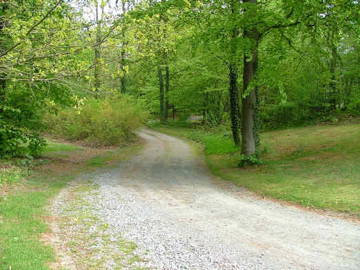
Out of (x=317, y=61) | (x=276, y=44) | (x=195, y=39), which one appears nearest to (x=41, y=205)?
(x=195, y=39)

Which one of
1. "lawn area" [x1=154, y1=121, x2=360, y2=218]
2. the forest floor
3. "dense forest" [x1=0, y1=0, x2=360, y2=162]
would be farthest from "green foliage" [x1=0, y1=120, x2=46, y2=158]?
"lawn area" [x1=154, y1=121, x2=360, y2=218]

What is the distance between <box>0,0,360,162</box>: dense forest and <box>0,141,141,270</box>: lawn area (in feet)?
4.99

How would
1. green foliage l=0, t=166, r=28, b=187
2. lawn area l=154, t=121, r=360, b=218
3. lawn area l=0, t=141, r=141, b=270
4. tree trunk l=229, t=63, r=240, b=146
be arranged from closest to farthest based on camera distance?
lawn area l=0, t=141, r=141, b=270 < lawn area l=154, t=121, r=360, b=218 < green foliage l=0, t=166, r=28, b=187 < tree trunk l=229, t=63, r=240, b=146

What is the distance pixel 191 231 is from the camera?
7.34 metres

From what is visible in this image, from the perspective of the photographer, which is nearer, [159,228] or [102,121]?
[159,228]

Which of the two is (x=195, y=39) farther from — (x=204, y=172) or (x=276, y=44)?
(x=204, y=172)

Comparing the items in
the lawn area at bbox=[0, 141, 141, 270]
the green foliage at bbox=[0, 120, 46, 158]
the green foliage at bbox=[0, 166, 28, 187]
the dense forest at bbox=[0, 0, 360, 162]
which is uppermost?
the dense forest at bbox=[0, 0, 360, 162]

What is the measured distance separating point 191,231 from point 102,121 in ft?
62.8

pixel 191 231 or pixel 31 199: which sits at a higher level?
pixel 31 199

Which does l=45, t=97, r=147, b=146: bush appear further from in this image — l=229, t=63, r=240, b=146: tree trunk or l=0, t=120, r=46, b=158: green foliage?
l=0, t=120, r=46, b=158: green foliage

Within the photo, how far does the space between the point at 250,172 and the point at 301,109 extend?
1775 cm

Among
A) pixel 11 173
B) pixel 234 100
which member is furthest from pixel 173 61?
pixel 11 173

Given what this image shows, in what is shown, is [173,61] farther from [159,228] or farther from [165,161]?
[159,228]

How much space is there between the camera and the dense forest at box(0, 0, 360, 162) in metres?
6.15
